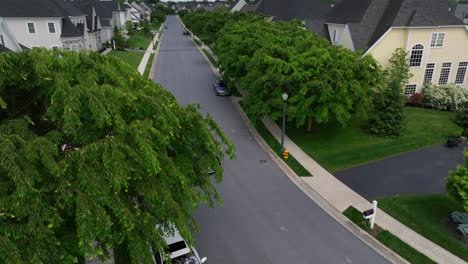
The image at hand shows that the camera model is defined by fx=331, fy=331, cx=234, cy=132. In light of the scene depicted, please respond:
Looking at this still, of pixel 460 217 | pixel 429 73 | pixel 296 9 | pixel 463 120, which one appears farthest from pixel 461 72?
pixel 296 9

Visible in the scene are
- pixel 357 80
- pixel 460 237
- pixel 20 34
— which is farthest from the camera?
pixel 20 34

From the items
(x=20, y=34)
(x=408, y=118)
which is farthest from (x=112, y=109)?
(x=20, y=34)

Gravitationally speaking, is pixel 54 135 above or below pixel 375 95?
above

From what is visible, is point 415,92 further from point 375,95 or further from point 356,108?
point 356,108

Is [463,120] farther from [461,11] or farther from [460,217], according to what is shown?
[461,11]

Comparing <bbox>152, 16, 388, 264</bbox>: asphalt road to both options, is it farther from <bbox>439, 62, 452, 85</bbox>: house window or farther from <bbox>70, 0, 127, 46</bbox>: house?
<bbox>70, 0, 127, 46</bbox>: house

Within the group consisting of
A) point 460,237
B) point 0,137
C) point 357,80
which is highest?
point 0,137
